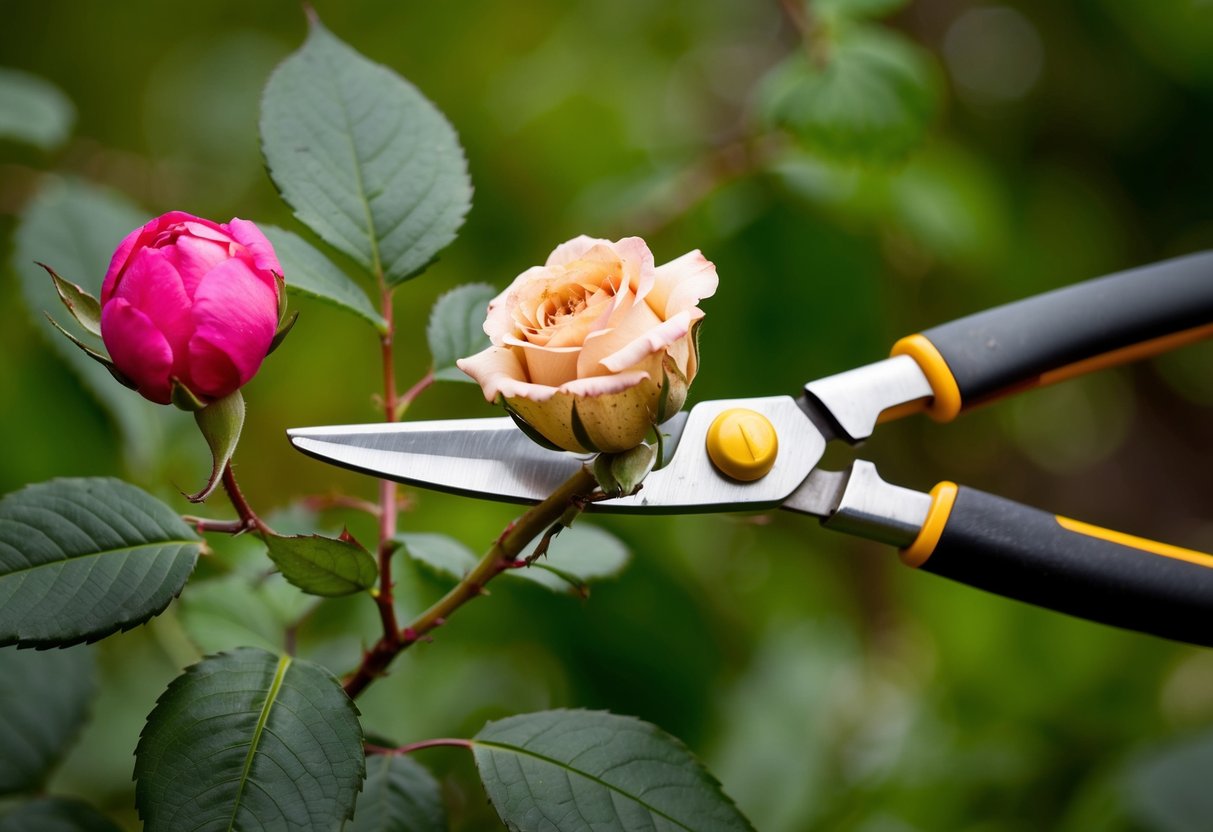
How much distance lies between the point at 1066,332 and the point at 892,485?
0.13 metres

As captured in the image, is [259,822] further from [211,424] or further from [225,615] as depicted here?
[225,615]

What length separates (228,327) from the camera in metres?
0.34

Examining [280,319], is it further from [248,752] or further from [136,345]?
[248,752]

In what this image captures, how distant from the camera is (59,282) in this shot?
0.36 m

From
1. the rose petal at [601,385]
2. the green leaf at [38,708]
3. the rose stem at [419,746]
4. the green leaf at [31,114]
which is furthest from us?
the green leaf at [31,114]

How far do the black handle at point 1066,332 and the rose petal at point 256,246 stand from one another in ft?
0.96

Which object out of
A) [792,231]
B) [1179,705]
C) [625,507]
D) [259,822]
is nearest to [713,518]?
[792,231]

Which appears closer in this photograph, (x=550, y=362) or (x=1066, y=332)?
(x=550, y=362)

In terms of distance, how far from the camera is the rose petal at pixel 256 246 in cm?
35

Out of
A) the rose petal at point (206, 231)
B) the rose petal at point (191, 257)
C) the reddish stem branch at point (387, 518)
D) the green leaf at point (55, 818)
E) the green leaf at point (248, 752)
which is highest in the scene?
the rose petal at point (206, 231)

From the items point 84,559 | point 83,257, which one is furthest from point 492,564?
point 83,257

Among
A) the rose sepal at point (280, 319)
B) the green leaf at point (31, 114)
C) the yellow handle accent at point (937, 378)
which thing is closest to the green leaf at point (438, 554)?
the rose sepal at point (280, 319)

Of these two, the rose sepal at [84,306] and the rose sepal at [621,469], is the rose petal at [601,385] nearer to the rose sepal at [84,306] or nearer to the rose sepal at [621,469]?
the rose sepal at [621,469]

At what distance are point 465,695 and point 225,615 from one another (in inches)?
9.7
